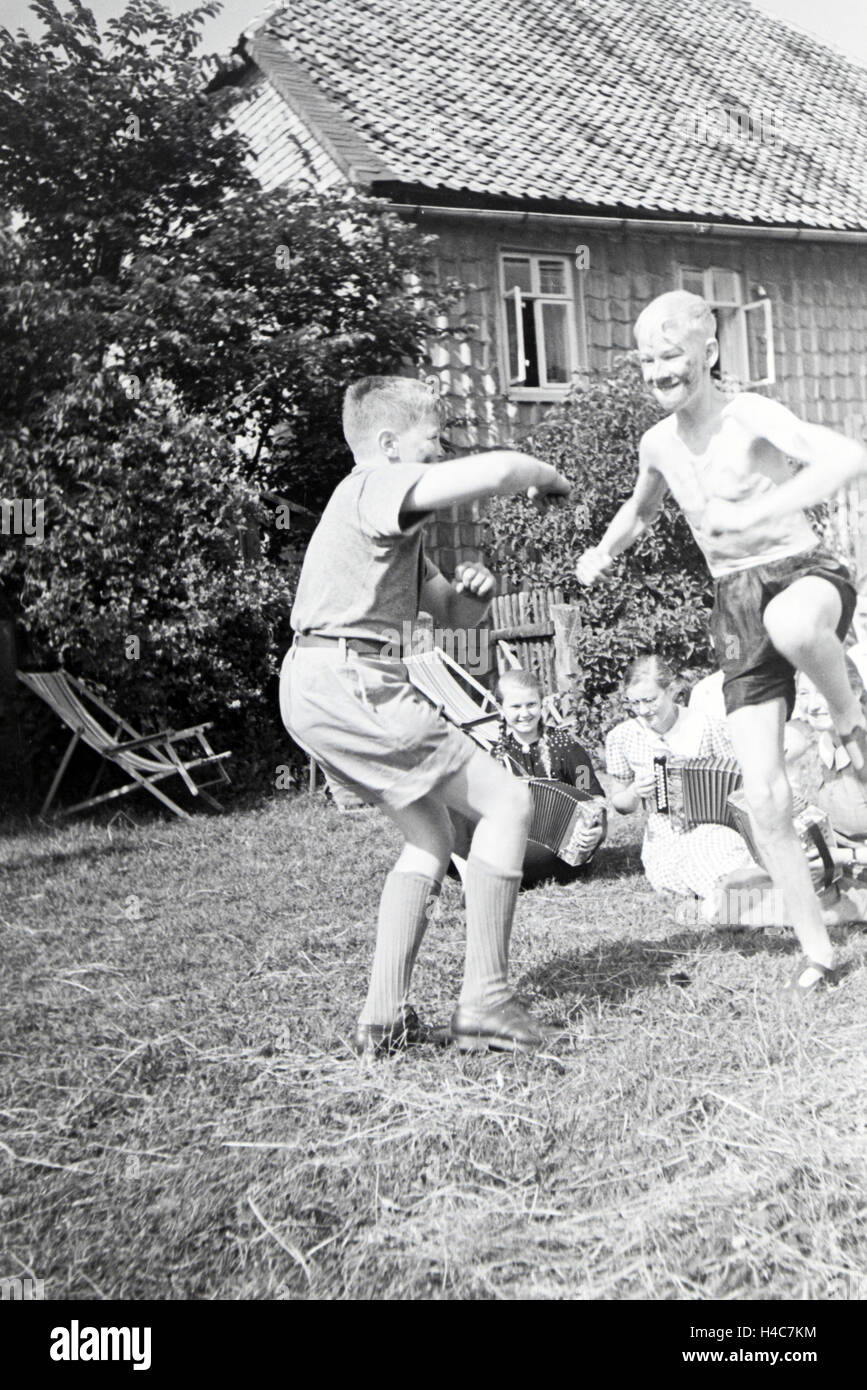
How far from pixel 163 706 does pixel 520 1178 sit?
6770 mm

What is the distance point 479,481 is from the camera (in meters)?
3.07

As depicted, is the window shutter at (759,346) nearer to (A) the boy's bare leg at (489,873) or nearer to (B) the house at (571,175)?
(B) the house at (571,175)

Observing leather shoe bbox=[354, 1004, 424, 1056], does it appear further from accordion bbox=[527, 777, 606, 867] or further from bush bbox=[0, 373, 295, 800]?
bush bbox=[0, 373, 295, 800]

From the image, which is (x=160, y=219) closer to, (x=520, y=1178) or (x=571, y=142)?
(x=571, y=142)

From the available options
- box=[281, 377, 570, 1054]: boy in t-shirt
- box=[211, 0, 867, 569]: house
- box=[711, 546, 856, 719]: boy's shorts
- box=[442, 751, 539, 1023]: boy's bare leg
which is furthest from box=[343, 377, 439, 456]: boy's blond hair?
box=[211, 0, 867, 569]: house

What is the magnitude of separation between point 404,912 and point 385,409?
1302 mm

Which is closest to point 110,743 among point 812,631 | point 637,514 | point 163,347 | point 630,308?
point 163,347

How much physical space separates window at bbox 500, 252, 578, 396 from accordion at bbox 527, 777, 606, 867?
8283 mm

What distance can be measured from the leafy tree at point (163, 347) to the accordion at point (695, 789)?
4246 mm

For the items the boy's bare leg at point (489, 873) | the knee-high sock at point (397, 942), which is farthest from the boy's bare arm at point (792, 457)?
the knee-high sock at point (397, 942)

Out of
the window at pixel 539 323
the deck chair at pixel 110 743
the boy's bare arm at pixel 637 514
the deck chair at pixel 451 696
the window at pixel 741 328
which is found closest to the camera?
the boy's bare arm at pixel 637 514

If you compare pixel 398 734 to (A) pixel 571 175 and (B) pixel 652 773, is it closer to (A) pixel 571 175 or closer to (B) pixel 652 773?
(B) pixel 652 773

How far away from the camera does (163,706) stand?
30.0ft

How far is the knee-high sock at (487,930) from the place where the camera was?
3535mm
